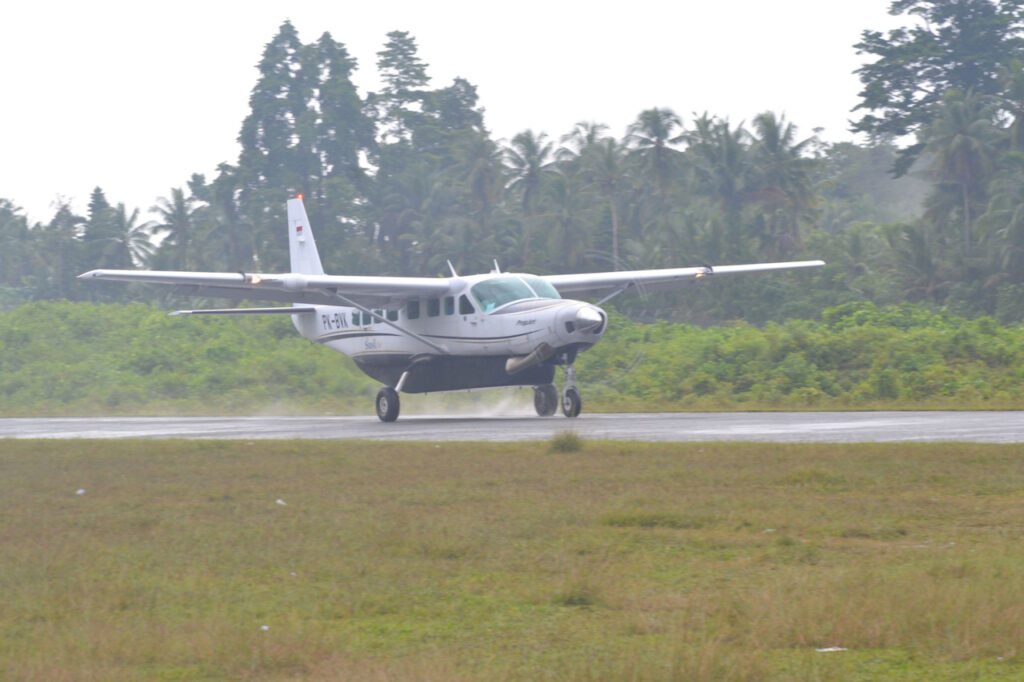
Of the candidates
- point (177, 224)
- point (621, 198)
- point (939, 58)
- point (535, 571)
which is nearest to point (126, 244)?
point (177, 224)

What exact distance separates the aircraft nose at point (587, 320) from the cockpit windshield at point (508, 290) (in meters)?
1.96

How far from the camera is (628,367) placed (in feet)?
129

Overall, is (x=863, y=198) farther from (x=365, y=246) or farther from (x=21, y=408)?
(x=21, y=408)

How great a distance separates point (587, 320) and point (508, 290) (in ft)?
8.54

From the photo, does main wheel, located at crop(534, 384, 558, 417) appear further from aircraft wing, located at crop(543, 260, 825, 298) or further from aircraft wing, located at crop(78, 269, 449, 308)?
aircraft wing, located at crop(78, 269, 449, 308)

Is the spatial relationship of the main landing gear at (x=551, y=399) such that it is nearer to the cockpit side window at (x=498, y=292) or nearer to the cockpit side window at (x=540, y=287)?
the cockpit side window at (x=540, y=287)

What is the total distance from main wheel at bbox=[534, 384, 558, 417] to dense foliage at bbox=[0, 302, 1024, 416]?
5430 mm

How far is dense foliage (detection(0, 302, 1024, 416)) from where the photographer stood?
3194cm

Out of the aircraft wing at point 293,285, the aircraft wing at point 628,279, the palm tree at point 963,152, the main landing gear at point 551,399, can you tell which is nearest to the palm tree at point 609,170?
the palm tree at point 963,152

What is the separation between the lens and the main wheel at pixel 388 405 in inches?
1065

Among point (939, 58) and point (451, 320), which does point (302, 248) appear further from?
point (939, 58)

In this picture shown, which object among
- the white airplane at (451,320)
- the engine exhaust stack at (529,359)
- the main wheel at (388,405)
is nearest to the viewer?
the engine exhaust stack at (529,359)

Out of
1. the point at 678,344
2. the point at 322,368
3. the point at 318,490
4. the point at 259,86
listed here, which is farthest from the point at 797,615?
the point at 259,86

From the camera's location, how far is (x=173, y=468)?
1503cm
